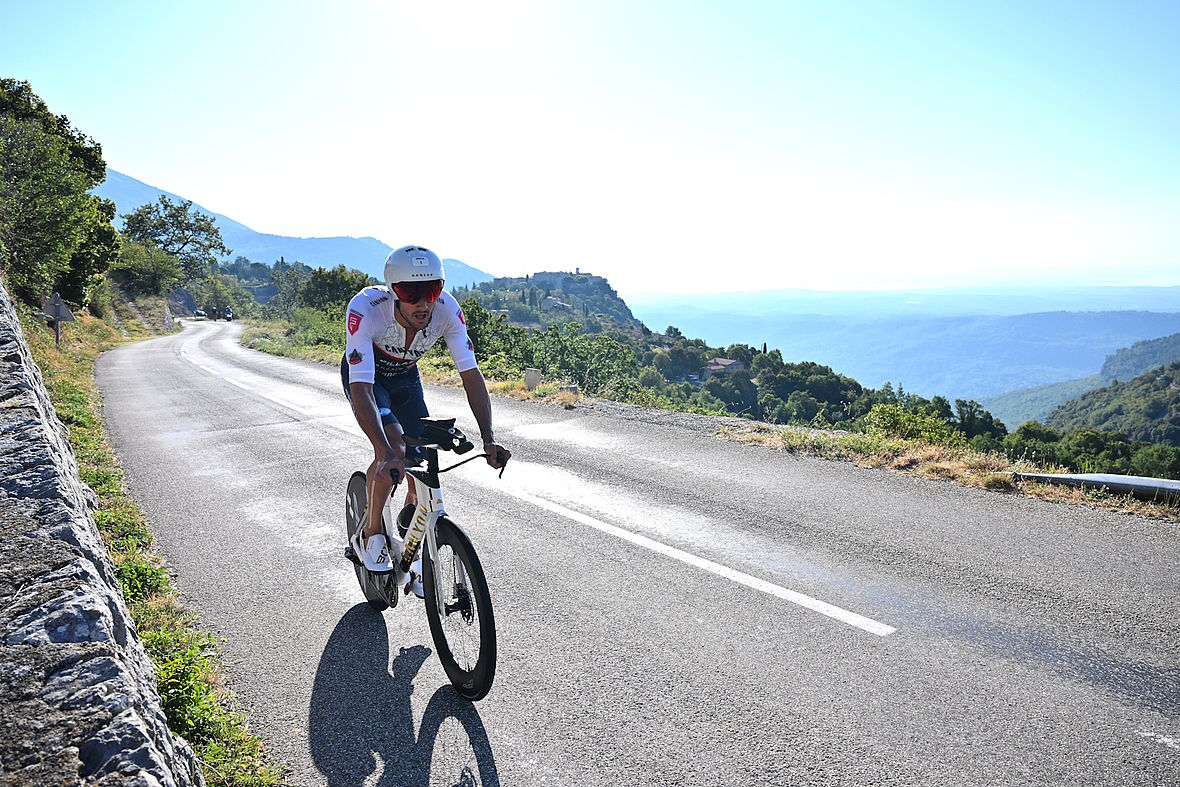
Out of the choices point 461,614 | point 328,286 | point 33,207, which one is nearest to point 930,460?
point 461,614

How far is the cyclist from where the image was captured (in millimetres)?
3438

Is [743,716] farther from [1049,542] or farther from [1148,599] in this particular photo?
[1049,542]

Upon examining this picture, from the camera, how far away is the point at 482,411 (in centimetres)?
366

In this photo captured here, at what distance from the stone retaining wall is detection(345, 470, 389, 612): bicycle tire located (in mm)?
1413

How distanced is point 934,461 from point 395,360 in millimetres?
5932

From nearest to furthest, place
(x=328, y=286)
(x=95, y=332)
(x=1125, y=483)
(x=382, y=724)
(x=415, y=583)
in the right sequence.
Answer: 1. (x=382, y=724)
2. (x=415, y=583)
3. (x=1125, y=483)
4. (x=95, y=332)
5. (x=328, y=286)

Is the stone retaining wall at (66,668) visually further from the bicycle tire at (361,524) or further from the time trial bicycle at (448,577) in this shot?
the bicycle tire at (361,524)

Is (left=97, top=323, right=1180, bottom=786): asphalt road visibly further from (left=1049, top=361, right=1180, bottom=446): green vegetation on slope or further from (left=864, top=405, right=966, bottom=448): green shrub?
(left=1049, top=361, right=1180, bottom=446): green vegetation on slope

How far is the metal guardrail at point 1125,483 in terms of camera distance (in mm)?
5555

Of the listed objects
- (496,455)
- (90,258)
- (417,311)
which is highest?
(90,258)

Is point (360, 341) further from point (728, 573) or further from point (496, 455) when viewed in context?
point (728, 573)

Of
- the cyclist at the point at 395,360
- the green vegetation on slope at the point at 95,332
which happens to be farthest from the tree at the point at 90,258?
the cyclist at the point at 395,360

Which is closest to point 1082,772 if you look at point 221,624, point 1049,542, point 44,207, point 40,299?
point 1049,542

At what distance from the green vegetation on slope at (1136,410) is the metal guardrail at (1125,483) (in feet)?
260
